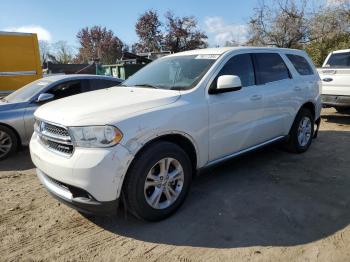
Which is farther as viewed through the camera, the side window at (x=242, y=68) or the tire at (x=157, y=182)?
the side window at (x=242, y=68)

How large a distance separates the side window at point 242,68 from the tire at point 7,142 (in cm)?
396

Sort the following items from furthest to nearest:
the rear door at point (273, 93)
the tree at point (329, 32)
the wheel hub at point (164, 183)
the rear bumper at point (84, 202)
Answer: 1. the tree at point (329, 32)
2. the rear door at point (273, 93)
3. the wheel hub at point (164, 183)
4. the rear bumper at point (84, 202)

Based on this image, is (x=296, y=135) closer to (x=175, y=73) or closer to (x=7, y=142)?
(x=175, y=73)

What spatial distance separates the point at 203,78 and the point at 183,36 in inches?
1414

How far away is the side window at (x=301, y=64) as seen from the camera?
5.87 meters

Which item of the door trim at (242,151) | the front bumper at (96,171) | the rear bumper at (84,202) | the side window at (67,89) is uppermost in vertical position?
the side window at (67,89)

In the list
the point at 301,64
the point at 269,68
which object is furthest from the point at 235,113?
the point at 301,64

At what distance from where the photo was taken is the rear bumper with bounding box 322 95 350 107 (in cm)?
835

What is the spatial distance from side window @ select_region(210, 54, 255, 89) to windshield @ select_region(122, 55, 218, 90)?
203 mm

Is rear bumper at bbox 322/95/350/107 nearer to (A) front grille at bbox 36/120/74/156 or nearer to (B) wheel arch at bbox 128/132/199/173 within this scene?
(B) wheel arch at bbox 128/132/199/173

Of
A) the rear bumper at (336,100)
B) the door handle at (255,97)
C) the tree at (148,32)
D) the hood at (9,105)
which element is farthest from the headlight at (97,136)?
the tree at (148,32)

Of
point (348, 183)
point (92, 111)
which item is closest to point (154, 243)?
point (92, 111)

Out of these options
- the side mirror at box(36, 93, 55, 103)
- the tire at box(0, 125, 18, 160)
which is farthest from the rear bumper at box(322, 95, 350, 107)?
the tire at box(0, 125, 18, 160)

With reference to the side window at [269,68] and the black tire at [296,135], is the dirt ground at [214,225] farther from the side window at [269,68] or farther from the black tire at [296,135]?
the side window at [269,68]
